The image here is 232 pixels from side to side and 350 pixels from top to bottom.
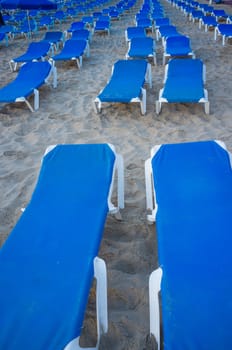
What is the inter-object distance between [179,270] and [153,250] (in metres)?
0.61

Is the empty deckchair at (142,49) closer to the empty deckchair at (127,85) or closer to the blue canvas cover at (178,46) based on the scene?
the blue canvas cover at (178,46)

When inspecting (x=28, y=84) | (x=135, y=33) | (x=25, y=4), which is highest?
(x=25, y=4)

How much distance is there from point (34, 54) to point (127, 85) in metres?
3.46

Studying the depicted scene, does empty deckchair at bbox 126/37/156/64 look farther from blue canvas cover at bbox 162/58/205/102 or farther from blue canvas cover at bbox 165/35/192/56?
blue canvas cover at bbox 162/58/205/102

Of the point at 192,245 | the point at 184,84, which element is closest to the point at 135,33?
the point at 184,84

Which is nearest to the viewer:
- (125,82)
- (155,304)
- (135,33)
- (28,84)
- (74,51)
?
(155,304)

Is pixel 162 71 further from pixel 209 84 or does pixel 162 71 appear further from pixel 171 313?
pixel 171 313

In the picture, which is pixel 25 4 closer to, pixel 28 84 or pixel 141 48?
pixel 141 48

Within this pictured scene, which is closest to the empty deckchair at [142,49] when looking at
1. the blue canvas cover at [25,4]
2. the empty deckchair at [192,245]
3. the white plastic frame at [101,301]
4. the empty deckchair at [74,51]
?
the empty deckchair at [74,51]

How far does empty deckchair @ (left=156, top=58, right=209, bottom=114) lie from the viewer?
3.97 meters

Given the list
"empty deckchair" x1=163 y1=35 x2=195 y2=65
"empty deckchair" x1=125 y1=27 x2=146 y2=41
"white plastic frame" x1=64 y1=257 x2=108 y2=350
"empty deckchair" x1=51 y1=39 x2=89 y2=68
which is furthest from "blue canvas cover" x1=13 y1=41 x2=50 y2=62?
"white plastic frame" x1=64 y1=257 x2=108 y2=350

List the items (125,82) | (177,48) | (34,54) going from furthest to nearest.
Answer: (34,54) < (177,48) < (125,82)

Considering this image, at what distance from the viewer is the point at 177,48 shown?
21.0ft

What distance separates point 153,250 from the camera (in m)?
2.13
